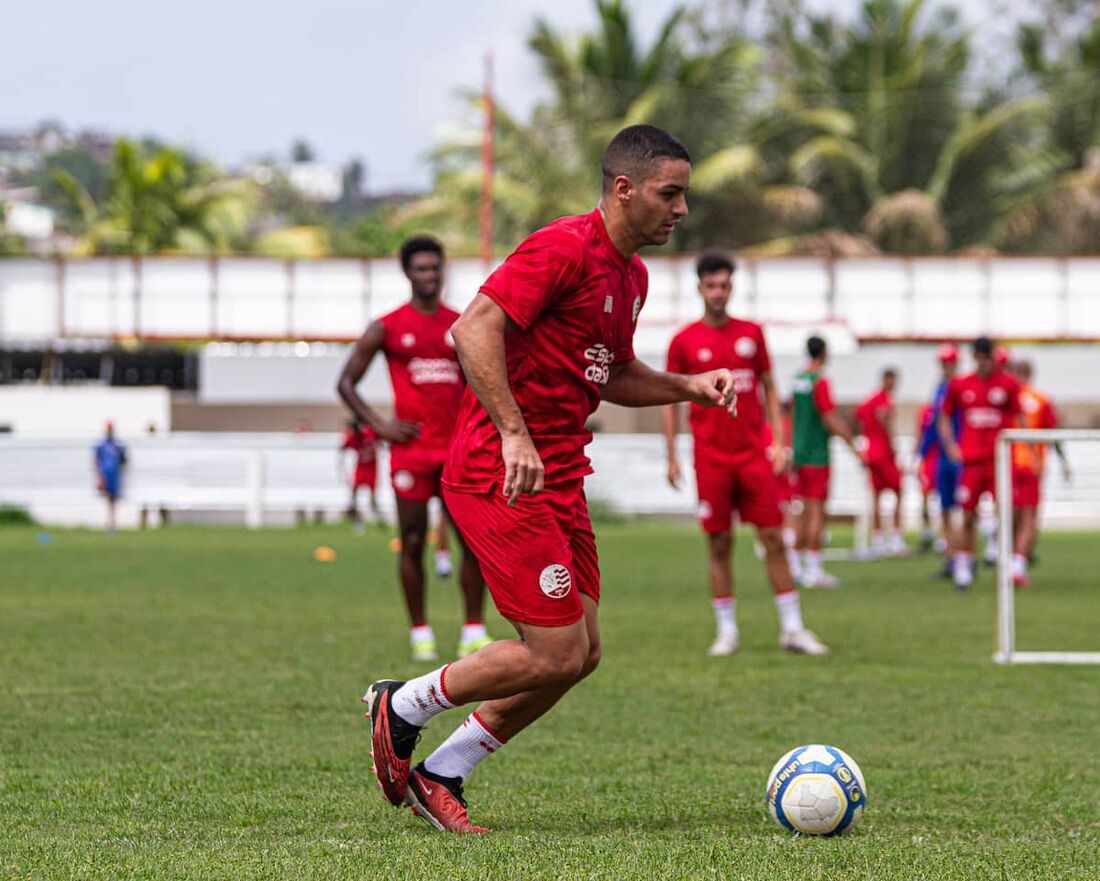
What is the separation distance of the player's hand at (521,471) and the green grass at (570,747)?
104cm

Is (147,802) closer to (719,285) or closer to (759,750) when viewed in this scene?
(759,750)

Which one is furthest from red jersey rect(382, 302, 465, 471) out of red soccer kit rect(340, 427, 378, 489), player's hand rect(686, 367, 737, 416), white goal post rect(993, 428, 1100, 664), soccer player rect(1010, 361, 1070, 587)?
red soccer kit rect(340, 427, 378, 489)

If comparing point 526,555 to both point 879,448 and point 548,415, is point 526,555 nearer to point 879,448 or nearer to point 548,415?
point 548,415

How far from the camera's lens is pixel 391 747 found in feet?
18.8

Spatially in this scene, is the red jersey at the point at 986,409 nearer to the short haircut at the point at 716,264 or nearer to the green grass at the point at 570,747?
the green grass at the point at 570,747

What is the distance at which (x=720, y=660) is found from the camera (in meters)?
10.9

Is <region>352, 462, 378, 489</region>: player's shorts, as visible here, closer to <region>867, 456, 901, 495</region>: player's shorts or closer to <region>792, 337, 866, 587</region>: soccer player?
<region>867, 456, 901, 495</region>: player's shorts

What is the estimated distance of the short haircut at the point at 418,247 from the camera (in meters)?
10.3

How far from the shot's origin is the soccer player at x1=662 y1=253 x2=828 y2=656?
36.0 ft

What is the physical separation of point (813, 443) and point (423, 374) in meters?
7.28

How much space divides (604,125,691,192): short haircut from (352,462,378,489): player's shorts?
21.9 meters

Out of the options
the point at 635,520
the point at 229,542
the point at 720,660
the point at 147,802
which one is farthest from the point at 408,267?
the point at 635,520

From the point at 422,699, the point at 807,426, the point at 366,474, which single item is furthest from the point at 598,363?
the point at 366,474

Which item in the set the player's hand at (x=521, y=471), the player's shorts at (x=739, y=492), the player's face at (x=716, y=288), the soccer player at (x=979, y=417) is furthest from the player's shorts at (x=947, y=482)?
the player's hand at (x=521, y=471)
